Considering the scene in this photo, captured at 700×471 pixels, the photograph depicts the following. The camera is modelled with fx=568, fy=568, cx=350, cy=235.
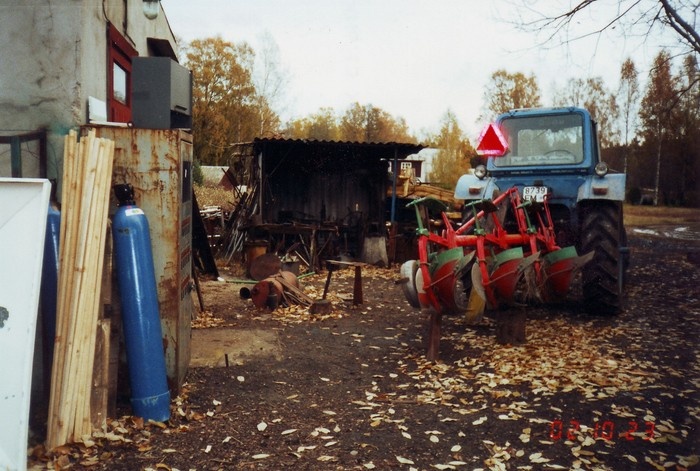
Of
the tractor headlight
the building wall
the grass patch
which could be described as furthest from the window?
the grass patch

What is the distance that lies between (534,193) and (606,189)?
862 millimetres

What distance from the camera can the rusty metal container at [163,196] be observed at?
13.7ft

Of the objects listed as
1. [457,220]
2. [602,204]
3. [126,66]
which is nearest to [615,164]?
[457,220]

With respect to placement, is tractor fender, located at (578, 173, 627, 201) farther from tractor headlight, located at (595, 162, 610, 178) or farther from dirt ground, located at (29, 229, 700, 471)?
dirt ground, located at (29, 229, 700, 471)

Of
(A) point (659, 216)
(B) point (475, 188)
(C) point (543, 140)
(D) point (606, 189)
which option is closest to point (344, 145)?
(B) point (475, 188)

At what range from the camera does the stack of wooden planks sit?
347 cm

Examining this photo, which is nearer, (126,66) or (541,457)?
(541,457)

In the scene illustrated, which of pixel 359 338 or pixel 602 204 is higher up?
pixel 602 204

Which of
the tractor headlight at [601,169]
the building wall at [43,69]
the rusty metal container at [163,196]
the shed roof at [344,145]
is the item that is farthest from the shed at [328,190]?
the rusty metal container at [163,196]

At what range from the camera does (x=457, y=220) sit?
45.4 feet

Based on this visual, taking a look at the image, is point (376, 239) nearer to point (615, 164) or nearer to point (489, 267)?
point (489, 267)

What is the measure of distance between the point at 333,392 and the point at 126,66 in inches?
171

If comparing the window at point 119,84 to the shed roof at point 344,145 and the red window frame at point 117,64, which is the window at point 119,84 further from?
the shed roof at point 344,145

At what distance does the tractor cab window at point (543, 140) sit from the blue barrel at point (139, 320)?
5531mm
